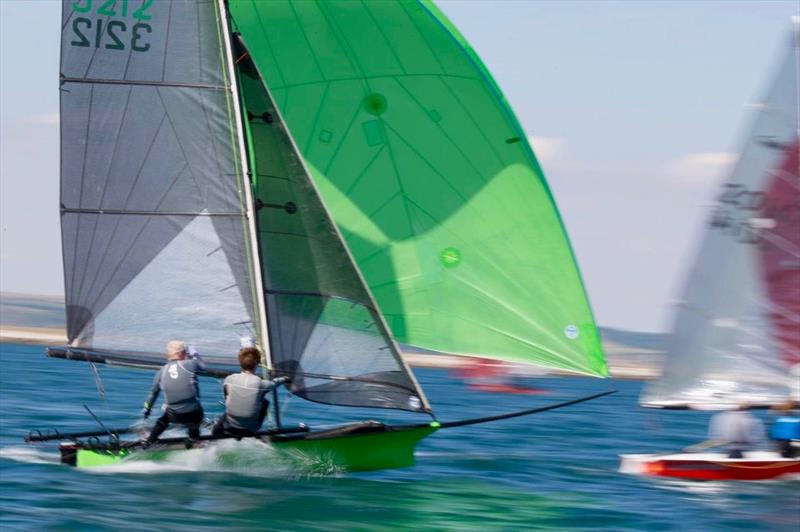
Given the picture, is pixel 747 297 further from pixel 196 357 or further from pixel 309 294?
pixel 196 357

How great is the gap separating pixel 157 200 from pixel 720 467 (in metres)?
6.10

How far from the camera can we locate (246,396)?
12.3 m

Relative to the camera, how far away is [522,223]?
527 inches

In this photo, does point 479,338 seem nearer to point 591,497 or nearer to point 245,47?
point 591,497

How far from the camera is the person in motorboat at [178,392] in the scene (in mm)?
12367

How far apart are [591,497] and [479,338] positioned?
1.80 m

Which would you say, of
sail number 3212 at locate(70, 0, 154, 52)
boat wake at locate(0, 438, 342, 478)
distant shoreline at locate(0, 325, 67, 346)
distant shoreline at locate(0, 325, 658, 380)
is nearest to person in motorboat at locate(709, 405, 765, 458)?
boat wake at locate(0, 438, 342, 478)

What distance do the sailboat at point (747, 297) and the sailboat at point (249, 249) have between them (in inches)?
43.4

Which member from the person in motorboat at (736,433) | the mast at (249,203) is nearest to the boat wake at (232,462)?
the mast at (249,203)

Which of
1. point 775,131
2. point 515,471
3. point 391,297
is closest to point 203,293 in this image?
point 391,297

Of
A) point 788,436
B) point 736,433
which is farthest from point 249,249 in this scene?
point 788,436

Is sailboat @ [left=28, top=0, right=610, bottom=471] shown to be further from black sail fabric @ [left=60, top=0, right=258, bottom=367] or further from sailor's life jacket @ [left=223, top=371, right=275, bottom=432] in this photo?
sailor's life jacket @ [left=223, top=371, right=275, bottom=432]

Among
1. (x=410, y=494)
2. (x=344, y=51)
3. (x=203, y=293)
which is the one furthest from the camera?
(x=344, y=51)

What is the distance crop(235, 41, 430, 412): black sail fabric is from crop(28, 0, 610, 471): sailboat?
0.01 meters
